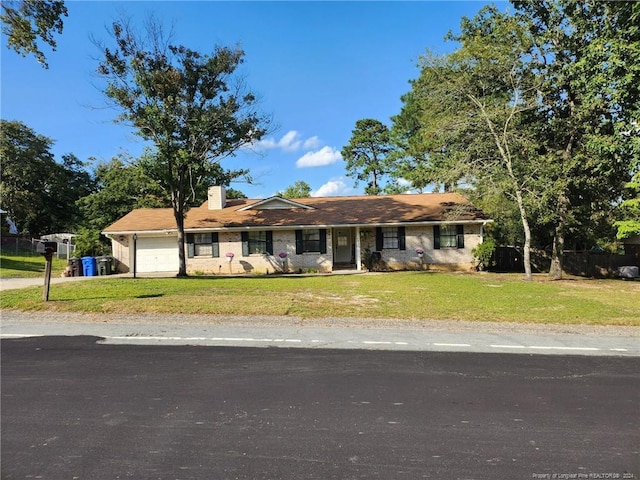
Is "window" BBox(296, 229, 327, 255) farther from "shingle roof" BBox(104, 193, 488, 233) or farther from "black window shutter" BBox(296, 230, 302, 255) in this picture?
"shingle roof" BBox(104, 193, 488, 233)

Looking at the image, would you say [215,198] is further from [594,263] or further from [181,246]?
[594,263]

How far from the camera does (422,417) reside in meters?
3.93

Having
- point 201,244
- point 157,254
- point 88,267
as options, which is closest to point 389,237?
point 201,244

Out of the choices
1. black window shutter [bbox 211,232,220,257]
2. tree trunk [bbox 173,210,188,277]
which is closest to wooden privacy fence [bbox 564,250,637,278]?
black window shutter [bbox 211,232,220,257]

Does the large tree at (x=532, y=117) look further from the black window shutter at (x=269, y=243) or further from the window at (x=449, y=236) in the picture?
the black window shutter at (x=269, y=243)

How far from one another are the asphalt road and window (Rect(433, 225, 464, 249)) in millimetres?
15736

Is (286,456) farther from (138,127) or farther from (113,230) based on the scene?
Answer: (113,230)

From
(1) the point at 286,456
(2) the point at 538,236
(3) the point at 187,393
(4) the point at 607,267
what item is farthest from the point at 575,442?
(2) the point at 538,236

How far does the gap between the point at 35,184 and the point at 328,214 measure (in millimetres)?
35319

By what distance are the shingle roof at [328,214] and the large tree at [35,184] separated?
73.1 ft

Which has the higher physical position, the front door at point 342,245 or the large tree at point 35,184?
the large tree at point 35,184

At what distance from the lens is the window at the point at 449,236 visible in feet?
70.3

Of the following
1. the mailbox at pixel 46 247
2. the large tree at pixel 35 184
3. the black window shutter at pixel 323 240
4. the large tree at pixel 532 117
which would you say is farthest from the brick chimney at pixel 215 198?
the large tree at pixel 35 184

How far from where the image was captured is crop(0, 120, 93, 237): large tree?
132 feet
